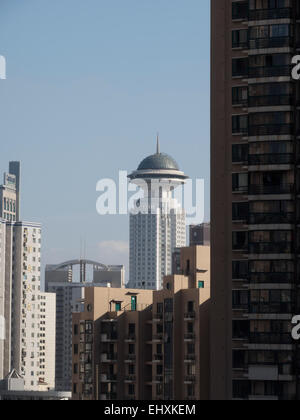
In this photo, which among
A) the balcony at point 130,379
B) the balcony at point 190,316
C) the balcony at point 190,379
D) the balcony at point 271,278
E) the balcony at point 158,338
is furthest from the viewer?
the balcony at point 130,379

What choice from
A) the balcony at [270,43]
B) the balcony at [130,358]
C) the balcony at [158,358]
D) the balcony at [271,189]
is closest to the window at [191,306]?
the balcony at [158,358]

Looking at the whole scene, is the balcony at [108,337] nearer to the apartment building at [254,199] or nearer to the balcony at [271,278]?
the apartment building at [254,199]

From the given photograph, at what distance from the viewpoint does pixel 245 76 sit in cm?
6525

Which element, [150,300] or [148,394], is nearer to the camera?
[148,394]

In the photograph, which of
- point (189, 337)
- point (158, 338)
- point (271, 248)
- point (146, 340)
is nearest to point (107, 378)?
point (146, 340)

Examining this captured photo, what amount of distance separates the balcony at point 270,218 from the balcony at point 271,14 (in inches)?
393

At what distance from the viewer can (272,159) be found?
206ft

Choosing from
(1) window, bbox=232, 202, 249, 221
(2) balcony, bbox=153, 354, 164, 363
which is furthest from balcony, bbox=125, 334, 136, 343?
(1) window, bbox=232, 202, 249, 221

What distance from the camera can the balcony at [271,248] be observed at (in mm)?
62406

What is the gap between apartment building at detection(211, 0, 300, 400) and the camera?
203 ft

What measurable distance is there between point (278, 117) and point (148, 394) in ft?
141

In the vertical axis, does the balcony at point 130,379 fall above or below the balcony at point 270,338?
below

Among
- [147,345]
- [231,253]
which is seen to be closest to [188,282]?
[147,345]
